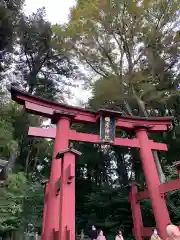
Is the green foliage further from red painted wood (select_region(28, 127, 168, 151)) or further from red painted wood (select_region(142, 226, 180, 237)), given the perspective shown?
red painted wood (select_region(142, 226, 180, 237))

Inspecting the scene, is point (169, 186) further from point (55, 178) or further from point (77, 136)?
point (55, 178)

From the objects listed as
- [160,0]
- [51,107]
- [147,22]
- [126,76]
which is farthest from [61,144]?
[160,0]

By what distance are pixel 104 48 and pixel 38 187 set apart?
28.0 feet

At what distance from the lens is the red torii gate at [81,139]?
6.29 m

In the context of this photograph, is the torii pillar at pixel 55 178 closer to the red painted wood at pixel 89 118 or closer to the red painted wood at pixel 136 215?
the red painted wood at pixel 89 118

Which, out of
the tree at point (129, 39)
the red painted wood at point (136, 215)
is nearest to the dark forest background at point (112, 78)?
the tree at point (129, 39)

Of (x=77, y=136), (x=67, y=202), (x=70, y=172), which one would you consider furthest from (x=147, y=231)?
(x=70, y=172)

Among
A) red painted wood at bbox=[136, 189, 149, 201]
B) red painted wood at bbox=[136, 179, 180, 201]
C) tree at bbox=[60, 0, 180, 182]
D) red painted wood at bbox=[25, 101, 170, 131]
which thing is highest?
tree at bbox=[60, 0, 180, 182]

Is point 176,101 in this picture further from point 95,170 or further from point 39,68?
point 39,68

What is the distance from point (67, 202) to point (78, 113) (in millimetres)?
3558

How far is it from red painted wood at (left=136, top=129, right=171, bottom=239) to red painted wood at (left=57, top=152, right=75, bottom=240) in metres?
2.97

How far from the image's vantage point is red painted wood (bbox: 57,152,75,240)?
515cm

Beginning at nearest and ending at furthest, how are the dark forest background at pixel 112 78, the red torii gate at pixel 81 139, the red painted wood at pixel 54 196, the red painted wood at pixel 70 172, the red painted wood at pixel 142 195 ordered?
1. the red painted wood at pixel 70 172
2. the red painted wood at pixel 54 196
3. the red torii gate at pixel 81 139
4. the red painted wood at pixel 142 195
5. the dark forest background at pixel 112 78

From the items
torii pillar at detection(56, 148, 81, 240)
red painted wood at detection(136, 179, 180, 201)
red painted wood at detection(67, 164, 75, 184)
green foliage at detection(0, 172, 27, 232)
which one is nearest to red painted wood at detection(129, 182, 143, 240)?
red painted wood at detection(136, 179, 180, 201)
